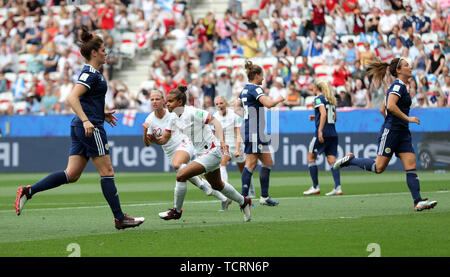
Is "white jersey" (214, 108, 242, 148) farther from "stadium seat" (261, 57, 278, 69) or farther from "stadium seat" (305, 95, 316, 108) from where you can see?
"stadium seat" (261, 57, 278, 69)

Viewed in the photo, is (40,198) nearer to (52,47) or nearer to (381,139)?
(381,139)

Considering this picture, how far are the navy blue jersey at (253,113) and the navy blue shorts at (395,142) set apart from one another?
7.69ft

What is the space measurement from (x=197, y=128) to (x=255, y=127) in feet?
8.34

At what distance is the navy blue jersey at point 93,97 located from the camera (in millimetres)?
10461

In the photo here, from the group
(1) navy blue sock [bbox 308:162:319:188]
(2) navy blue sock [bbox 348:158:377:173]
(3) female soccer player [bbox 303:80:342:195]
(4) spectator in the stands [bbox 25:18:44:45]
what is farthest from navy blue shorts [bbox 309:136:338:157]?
(4) spectator in the stands [bbox 25:18:44:45]

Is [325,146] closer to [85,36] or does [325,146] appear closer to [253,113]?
[253,113]

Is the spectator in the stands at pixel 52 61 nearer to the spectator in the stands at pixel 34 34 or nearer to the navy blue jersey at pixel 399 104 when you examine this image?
the spectator in the stands at pixel 34 34

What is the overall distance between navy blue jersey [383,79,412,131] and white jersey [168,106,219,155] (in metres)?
2.74

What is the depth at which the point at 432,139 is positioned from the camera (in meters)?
23.7

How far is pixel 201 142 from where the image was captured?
39.6 ft

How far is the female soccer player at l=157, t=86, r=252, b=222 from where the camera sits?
11430 mm

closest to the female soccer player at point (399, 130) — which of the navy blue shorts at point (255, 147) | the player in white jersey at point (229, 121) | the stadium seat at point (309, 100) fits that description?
the navy blue shorts at point (255, 147)

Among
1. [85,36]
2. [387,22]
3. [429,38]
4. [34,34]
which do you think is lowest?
[85,36]

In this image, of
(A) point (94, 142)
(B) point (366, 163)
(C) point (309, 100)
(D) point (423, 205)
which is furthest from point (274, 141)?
(A) point (94, 142)
